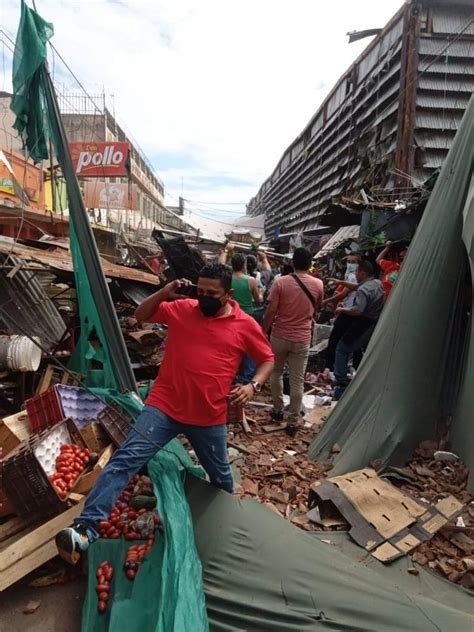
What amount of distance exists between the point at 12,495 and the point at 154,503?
0.95 metres

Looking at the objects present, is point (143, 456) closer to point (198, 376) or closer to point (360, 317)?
point (198, 376)

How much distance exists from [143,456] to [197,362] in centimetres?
67

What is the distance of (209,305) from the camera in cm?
284

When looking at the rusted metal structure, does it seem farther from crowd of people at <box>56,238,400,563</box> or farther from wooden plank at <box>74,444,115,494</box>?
wooden plank at <box>74,444,115,494</box>

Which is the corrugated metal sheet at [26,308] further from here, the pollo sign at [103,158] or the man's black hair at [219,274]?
the pollo sign at [103,158]

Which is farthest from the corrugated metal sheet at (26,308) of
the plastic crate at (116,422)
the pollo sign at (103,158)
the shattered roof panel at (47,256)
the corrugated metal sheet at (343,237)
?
the pollo sign at (103,158)

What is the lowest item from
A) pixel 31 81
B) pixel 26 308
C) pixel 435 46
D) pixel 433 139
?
pixel 26 308

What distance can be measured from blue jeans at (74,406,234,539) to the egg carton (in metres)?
0.62

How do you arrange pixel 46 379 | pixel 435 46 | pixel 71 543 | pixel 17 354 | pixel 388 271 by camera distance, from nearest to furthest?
pixel 71 543
pixel 17 354
pixel 46 379
pixel 388 271
pixel 435 46

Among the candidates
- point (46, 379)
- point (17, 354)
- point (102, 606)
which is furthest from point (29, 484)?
point (46, 379)

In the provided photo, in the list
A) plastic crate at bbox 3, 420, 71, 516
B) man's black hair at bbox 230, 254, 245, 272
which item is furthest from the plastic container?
man's black hair at bbox 230, 254, 245, 272

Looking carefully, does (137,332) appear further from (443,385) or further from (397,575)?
(397,575)

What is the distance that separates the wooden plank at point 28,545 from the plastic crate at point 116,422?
2.79 feet

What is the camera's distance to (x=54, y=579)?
9.05 feet
